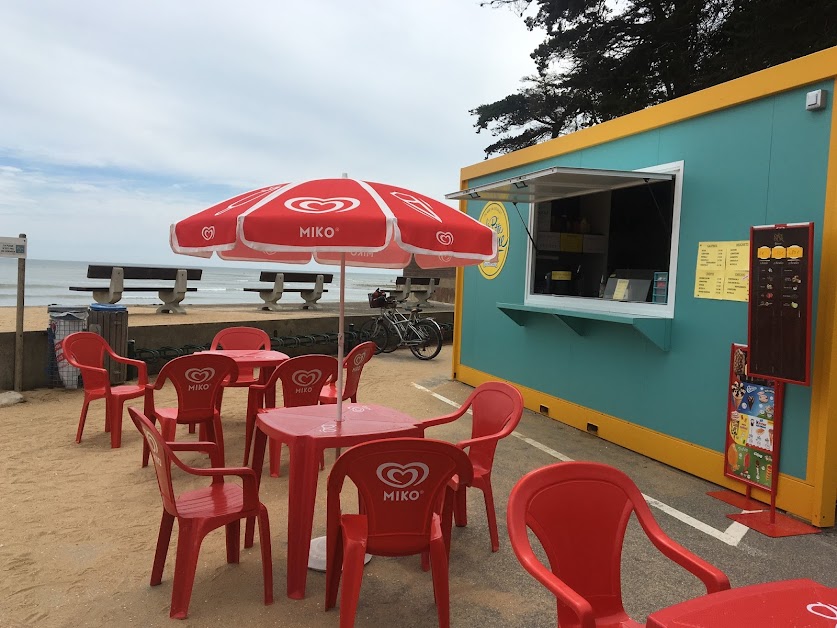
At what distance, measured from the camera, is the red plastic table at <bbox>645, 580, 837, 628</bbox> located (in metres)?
1.26

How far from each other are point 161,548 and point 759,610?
2.34 m

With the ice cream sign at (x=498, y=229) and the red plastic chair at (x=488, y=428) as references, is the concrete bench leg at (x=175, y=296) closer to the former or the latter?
the ice cream sign at (x=498, y=229)

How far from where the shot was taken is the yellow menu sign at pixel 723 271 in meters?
4.02

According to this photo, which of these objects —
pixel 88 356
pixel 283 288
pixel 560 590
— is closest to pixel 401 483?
Result: pixel 560 590

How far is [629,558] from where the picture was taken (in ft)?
10.0

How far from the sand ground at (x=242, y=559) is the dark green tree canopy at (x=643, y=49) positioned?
9.17 metres

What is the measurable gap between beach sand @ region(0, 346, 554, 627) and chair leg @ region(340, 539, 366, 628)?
14.8 inches

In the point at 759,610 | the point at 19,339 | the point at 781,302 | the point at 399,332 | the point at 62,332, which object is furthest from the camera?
the point at 399,332

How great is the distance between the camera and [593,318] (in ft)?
16.4

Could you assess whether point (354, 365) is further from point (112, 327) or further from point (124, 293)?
point (124, 293)

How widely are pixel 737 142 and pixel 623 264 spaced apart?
80.7 inches

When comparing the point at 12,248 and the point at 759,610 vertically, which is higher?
the point at 12,248

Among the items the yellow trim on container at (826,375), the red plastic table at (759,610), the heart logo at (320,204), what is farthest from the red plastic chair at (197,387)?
the yellow trim on container at (826,375)

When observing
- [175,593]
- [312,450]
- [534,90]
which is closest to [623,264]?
[312,450]
